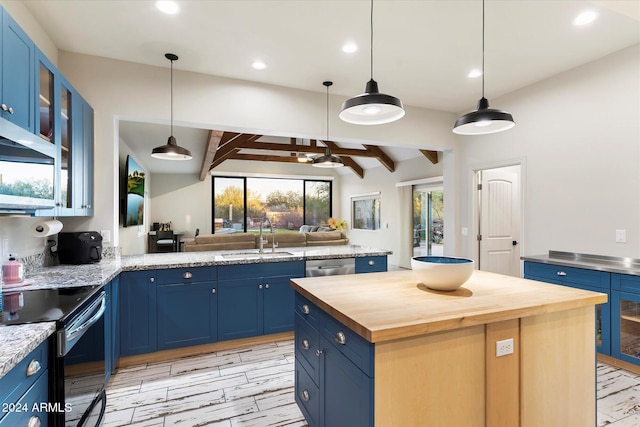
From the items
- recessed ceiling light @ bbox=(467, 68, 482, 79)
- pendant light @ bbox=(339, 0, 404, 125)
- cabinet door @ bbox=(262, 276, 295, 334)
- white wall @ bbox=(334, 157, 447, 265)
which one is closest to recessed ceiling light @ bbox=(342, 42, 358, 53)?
pendant light @ bbox=(339, 0, 404, 125)

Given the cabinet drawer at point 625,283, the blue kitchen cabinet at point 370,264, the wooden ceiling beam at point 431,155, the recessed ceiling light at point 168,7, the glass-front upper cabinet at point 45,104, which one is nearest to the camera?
the glass-front upper cabinet at point 45,104

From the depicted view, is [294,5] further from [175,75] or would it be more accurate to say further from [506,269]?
[506,269]

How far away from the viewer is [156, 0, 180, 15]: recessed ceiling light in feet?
7.42

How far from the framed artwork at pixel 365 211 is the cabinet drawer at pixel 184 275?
6.19 metres

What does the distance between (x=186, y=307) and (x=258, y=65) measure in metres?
2.42

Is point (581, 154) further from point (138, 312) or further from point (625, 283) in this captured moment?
point (138, 312)

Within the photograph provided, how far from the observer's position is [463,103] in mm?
4340

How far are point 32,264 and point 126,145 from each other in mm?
3554

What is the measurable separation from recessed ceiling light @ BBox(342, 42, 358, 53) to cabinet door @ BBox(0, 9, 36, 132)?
2.22 m

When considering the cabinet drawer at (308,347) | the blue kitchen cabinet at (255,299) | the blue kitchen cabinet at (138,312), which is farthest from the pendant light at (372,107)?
the blue kitchen cabinet at (138,312)

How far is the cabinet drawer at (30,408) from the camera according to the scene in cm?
105

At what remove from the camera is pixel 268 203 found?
9914 mm

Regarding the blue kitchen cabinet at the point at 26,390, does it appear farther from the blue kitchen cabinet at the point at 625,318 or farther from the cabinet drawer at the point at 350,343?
the blue kitchen cabinet at the point at 625,318

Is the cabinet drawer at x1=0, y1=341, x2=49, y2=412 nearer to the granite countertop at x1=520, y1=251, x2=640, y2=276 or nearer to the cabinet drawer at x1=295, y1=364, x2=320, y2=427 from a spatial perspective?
the cabinet drawer at x1=295, y1=364, x2=320, y2=427
